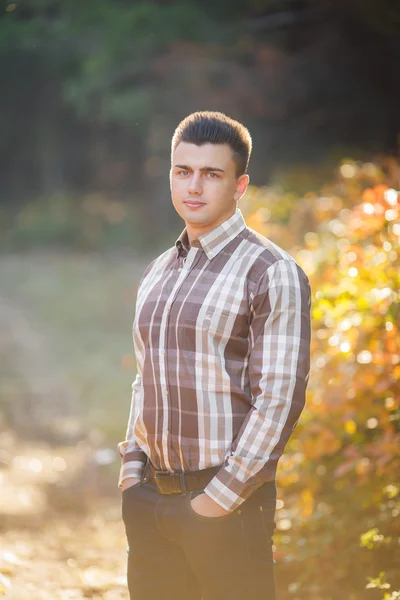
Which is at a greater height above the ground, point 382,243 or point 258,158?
point 258,158

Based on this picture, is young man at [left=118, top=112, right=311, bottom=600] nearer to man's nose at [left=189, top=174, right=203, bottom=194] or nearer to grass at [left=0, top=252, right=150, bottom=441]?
man's nose at [left=189, top=174, right=203, bottom=194]

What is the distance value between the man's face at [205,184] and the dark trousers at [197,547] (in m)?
0.98

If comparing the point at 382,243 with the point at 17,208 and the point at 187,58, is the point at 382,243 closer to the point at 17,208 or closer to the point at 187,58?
the point at 187,58

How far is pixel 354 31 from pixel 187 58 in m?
3.17

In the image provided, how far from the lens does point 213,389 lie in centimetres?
270

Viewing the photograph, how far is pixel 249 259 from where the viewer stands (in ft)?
8.96

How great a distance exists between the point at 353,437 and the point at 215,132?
103 inches

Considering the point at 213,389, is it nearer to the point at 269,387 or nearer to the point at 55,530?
the point at 269,387

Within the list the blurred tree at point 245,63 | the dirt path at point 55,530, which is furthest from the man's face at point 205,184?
the blurred tree at point 245,63

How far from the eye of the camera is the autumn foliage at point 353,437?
4270 mm

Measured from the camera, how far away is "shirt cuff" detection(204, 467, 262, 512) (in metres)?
2.58

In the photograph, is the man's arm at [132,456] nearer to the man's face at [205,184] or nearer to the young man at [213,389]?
the young man at [213,389]

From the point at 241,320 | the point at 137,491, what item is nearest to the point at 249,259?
the point at 241,320

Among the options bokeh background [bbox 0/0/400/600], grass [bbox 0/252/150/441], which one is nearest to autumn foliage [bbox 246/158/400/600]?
bokeh background [bbox 0/0/400/600]
